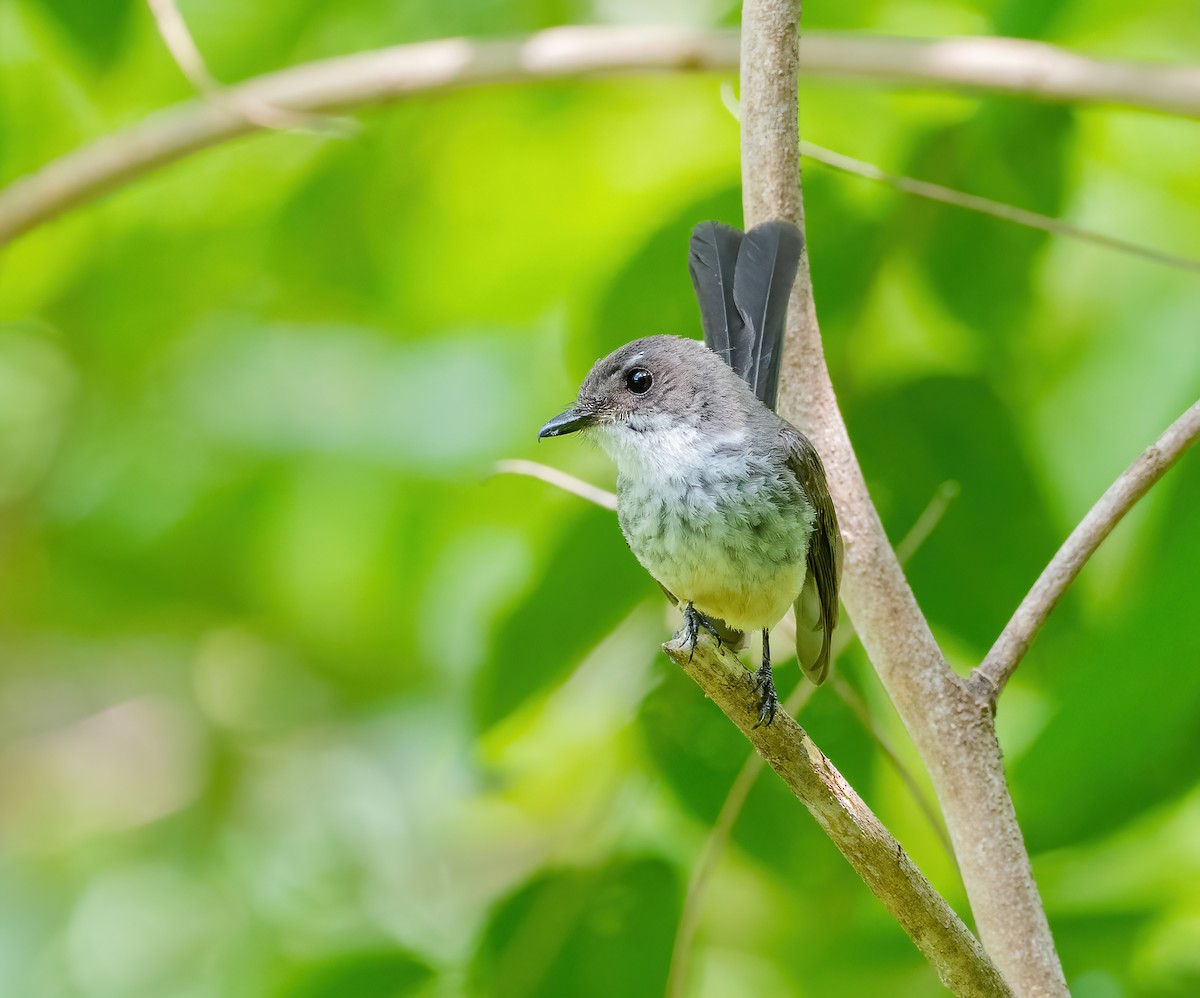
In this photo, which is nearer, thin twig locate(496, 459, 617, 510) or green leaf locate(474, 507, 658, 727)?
thin twig locate(496, 459, 617, 510)

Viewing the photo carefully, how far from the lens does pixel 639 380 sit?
1.96 meters

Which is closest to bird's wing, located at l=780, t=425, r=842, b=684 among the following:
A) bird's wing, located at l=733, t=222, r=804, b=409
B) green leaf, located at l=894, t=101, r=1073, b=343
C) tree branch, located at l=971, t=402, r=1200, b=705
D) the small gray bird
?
the small gray bird

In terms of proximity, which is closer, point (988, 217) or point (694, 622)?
point (694, 622)

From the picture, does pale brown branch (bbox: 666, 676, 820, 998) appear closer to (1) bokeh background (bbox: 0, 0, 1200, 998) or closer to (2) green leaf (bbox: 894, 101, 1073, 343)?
(1) bokeh background (bbox: 0, 0, 1200, 998)

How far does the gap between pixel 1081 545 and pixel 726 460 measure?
1.69ft

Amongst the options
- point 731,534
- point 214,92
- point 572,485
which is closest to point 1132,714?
point 731,534

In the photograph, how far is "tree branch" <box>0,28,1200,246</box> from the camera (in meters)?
2.04

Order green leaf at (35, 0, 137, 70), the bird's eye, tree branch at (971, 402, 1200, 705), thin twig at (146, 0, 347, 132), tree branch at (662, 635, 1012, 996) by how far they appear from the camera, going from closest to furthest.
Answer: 1. tree branch at (662, 635, 1012, 996)
2. tree branch at (971, 402, 1200, 705)
3. the bird's eye
4. thin twig at (146, 0, 347, 132)
5. green leaf at (35, 0, 137, 70)

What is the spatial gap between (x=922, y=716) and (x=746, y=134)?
29.5 inches

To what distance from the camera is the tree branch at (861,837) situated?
1.26 m

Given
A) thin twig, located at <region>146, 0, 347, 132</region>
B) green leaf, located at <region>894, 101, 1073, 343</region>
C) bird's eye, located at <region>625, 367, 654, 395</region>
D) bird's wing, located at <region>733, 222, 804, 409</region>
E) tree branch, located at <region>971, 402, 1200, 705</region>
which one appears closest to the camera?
tree branch, located at <region>971, 402, 1200, 705</region>

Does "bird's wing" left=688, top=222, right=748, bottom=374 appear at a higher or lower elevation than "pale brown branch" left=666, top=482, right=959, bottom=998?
higher

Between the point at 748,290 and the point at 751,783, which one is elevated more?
the point at 748,290

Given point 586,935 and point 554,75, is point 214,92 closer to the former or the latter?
point 554,75
